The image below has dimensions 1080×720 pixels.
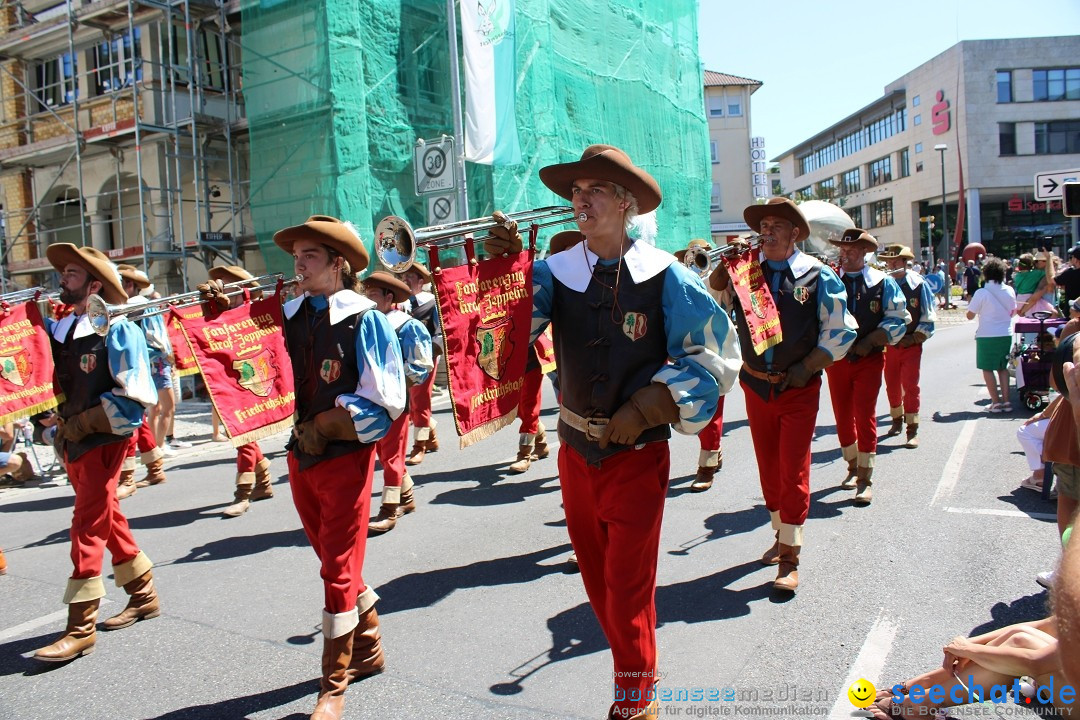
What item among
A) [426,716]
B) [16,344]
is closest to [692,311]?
[426,716]

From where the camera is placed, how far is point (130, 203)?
18516mm

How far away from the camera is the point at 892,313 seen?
6.80 meters

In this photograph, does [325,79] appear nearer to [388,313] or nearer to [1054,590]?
[388,313]

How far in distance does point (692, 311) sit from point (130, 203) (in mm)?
18602

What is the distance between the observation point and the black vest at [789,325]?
494 cm

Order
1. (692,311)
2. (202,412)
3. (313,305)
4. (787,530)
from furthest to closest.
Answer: (202,412)
(787,530)
(313,305)
(692,311)

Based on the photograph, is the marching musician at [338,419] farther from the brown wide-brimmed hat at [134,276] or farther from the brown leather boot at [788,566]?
the brown wide-brimmed hat at [134,276]

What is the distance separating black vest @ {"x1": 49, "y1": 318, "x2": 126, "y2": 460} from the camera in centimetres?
444

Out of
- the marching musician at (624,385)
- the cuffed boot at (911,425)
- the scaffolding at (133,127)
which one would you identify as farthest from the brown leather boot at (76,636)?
the scaffolding at (133,127)

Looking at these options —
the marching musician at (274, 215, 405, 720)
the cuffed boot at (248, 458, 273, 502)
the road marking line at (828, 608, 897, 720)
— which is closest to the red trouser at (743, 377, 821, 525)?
the road marking line at (828, 608, 897, 720)

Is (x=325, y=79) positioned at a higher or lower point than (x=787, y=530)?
higher

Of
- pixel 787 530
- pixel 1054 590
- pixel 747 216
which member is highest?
pixel 747 216

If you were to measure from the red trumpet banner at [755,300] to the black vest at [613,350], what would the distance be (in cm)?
172

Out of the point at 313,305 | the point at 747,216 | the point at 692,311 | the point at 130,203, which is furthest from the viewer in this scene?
the point at 130,203
